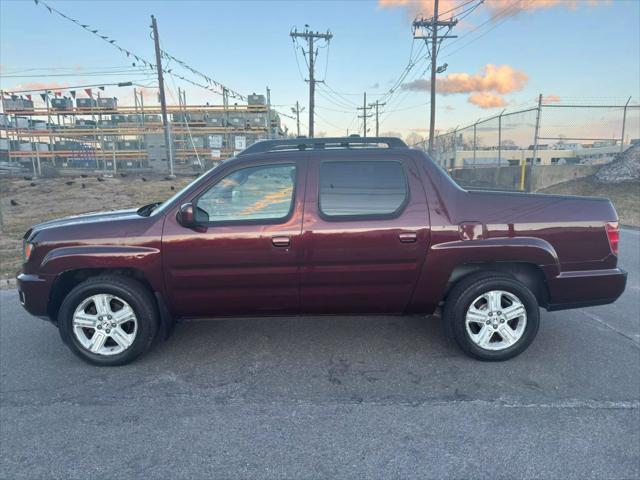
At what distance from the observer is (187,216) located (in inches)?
126

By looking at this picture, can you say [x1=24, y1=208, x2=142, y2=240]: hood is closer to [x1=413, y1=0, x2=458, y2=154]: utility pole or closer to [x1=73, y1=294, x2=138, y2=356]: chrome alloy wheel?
[x1=73, y1=294, x2=138, y2=356]: chrome alloy wheel

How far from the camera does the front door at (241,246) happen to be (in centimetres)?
331

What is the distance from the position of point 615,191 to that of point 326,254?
1757 cm

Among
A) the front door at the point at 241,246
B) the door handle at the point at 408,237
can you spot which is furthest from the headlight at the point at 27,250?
the door handle at the point at 408,237

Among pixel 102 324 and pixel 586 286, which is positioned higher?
pixel 586 286

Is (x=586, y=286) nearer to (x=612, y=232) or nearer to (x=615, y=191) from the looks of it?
(x=612, y=232)

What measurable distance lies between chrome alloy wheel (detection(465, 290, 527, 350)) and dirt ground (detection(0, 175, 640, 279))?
827 centimetres

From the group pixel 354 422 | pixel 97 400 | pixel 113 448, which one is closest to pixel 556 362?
pixel 354 422

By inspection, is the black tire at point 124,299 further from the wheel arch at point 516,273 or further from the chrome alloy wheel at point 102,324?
the wheel arch at point 516,273

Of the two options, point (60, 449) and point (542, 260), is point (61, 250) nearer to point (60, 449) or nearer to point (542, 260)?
point (60, 449)

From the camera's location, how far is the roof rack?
12.1ft

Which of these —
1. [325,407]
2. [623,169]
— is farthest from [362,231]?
[623,169]

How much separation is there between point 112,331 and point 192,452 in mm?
1512

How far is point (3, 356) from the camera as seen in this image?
3.74 m
